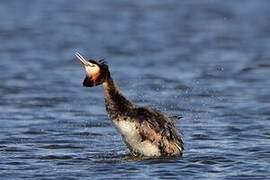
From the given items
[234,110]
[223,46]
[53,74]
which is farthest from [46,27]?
[234,110]

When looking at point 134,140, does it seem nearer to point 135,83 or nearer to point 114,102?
point 114,102

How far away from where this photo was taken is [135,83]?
1797 cm

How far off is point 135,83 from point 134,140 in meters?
6.04

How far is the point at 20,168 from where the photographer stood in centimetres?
1170

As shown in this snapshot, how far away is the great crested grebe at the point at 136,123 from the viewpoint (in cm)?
1191

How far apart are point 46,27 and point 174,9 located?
4151 mm

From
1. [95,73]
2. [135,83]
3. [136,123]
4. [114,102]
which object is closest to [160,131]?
[136,123]

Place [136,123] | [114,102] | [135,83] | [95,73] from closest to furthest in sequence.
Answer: [136,123]
[114,102]
[95,73]
[135,83]

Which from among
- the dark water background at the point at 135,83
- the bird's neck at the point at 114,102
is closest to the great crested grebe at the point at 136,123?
the bird's neck at the point at 114,102

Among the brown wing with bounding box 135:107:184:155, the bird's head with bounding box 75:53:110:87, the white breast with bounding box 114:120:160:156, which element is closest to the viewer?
the white breast with bounding box 114:120:160:156

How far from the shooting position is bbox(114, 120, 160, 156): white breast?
39.0ft

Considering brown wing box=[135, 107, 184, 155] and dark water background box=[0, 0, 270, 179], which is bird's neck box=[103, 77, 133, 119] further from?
dark water background box=[0, 0, 270, 179]

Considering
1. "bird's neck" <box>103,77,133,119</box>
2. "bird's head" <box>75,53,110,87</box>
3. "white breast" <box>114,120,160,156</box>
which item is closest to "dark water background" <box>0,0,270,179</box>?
"white breast" <box>114,120,160,156</box>

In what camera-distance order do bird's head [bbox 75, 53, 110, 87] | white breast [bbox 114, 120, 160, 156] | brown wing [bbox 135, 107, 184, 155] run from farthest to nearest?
bird's head [bbox 75, 53, 110, 87]
brown wing [bbox 135, 107, 184, 155]
white breast [bbox 114, 120, 160, 156]
